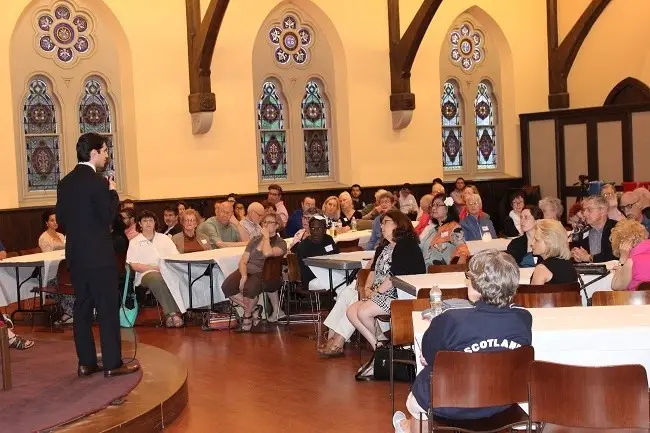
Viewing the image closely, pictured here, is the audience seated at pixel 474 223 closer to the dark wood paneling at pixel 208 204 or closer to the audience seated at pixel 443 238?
the audience seated at pixel 443 238

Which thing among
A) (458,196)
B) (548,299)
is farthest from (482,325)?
(458,196)

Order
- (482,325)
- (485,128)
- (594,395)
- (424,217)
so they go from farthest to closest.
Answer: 1. (485,128)
2. (424,217)
3. (482,325)
4. (594,395)

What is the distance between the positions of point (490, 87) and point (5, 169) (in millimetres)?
9213

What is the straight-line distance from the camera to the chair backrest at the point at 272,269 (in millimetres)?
9906

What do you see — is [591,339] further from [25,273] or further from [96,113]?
[96,113]

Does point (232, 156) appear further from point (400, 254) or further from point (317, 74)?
point (400, 254)

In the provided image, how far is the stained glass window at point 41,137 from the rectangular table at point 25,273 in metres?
3.23

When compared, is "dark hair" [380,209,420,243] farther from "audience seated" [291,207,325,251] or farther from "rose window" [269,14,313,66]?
"rose window" [269,14,313,66]

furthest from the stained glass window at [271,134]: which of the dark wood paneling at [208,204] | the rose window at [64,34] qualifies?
the rose window at [64,34]

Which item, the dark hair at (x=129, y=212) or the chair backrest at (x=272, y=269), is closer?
the chair backrest at (x=272, y=269)

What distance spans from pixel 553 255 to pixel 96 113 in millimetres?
9853

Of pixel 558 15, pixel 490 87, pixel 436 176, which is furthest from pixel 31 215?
pixel 558 15

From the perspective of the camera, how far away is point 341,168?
55.6 ft

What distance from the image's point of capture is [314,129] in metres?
17.0
